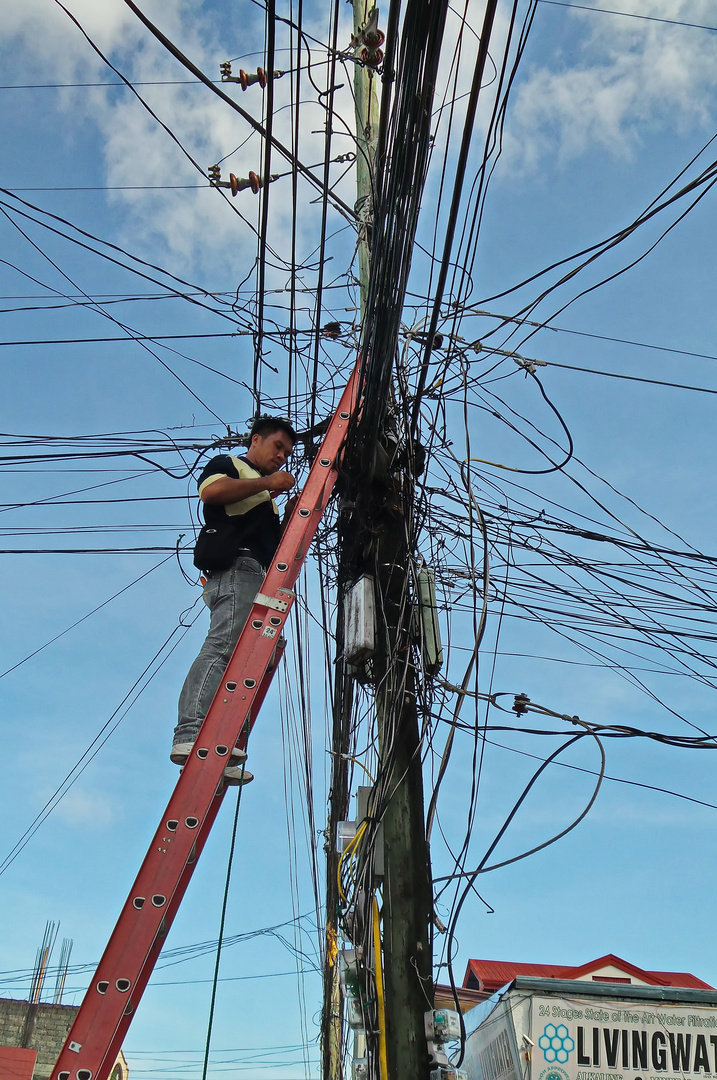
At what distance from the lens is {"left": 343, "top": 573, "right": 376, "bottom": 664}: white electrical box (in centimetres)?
502

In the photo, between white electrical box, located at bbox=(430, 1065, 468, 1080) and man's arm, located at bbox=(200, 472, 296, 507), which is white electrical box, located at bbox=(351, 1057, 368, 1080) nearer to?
white electrical box, located at bbox=(430, 1065, 468, 1080)

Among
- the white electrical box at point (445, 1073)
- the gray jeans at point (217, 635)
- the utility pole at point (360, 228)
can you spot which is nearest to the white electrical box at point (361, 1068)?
the white electrical box at point (445, 1073)

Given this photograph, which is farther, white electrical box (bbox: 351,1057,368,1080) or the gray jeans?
white electrical box (bbox: 351,1057,368,1080)

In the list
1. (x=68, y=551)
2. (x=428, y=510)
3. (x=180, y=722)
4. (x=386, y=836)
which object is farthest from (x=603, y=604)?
(x=68, y=551)

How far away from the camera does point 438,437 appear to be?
Result: 5656mm

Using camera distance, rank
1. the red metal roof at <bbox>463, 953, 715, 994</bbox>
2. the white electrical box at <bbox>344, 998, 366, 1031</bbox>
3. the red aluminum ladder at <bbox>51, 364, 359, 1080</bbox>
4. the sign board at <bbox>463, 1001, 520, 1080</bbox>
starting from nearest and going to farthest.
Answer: the red aluminum ladder at <bbox>51, 364, 359, 1080</bbox>
the white electrical box at <bbox>344, 998, 366, 1031</bbox>
the sign board at <bbox>463, 1001, 520, 1080</bbox>
the red metal roof at <bbox>463, 953, 715, 994</bbox>

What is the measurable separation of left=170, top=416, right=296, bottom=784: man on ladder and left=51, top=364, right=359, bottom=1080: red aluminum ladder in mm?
284

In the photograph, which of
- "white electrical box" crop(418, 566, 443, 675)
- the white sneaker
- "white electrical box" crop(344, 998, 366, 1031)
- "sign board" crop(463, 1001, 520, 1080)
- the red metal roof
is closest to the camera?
the white sneaker

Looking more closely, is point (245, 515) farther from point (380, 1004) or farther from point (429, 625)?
point (380, 1004)

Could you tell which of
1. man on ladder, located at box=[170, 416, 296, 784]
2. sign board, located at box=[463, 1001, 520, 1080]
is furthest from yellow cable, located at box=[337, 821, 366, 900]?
sign board, located at box=[463, 1001, 520, 1080]

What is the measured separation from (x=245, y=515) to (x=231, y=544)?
0.22 meters

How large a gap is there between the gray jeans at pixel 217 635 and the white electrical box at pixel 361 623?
72 cm

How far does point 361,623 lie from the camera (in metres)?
5.09

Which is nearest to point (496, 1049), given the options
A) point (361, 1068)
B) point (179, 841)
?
point (361, 1068)
